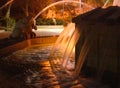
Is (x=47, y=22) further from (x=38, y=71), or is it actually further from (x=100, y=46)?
(x=100, y=46)

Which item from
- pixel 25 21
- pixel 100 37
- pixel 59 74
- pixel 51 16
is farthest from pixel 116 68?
pixel 51 16

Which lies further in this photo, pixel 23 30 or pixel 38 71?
pixel 23 30

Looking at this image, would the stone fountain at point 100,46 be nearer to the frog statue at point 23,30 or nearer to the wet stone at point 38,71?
the wet stone at point 38,71

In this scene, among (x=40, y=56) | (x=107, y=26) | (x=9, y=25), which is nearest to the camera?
(x=107, y=26)

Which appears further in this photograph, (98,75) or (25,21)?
(25,21)

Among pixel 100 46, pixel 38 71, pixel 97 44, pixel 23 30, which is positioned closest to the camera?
pixel 100 46

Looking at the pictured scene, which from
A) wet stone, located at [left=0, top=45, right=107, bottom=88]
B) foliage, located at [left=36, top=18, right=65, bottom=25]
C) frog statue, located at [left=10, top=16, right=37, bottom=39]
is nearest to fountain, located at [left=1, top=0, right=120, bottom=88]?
wet stone, located at [left=0, top=45, right=107, bottom=88]

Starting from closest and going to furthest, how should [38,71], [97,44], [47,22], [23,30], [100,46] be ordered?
[100,46] → [97,44] → [38,71] → [23,30] → [47,22]

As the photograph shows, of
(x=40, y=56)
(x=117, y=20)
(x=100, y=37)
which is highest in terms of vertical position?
(x=117, y=20)

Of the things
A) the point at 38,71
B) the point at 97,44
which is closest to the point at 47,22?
the point at 38,71

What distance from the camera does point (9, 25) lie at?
81.4 feet

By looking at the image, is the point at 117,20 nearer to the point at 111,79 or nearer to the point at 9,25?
the point at 111,79

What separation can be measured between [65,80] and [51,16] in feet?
82.5

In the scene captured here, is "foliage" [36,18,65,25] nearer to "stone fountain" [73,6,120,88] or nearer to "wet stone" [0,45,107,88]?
"wet stone" [0,45,107,88]
